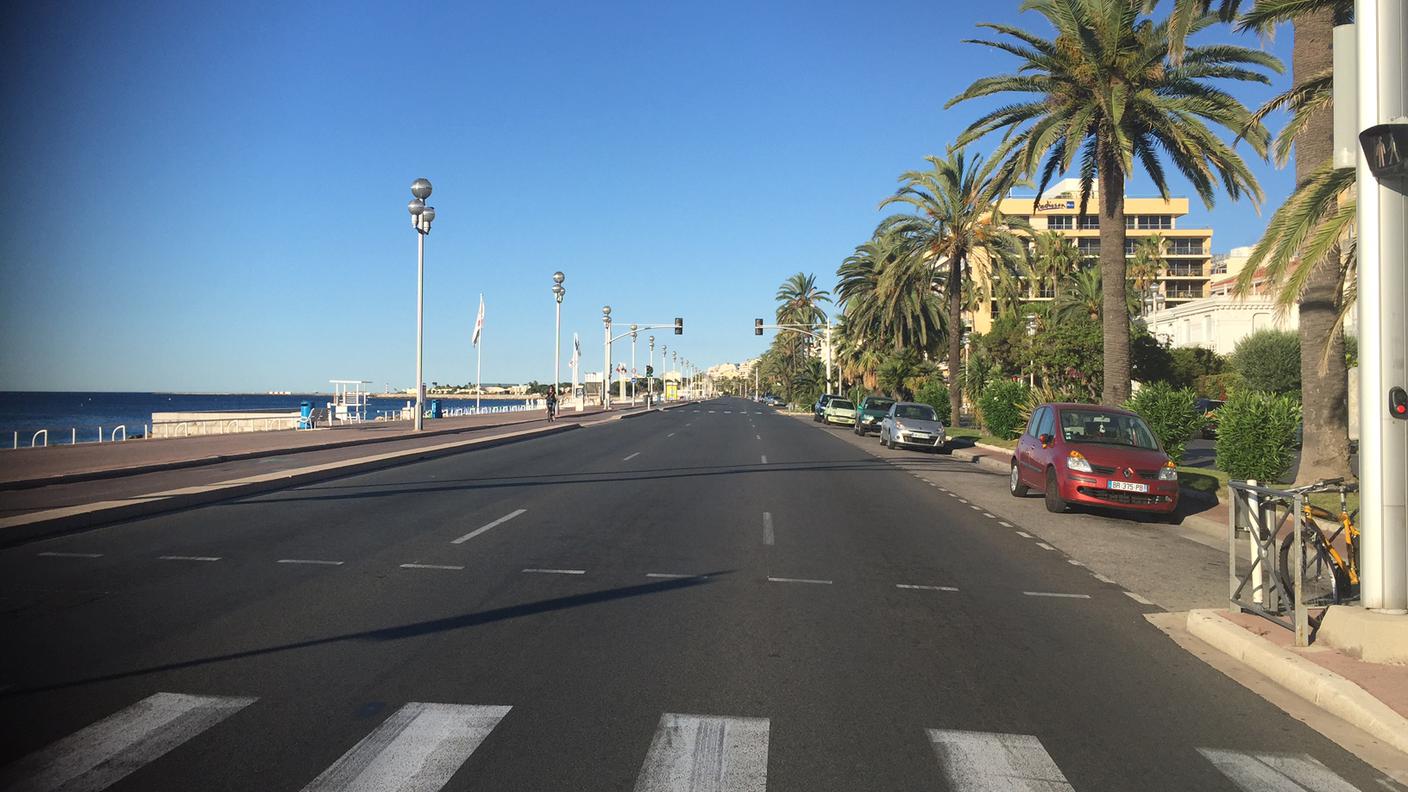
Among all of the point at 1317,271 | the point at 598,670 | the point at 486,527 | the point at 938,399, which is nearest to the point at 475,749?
the point at 598,670

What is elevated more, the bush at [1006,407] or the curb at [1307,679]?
the bush at [1006,407]

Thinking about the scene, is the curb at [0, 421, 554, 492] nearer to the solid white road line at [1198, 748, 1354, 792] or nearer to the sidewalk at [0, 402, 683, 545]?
the sidewalk at [0, 402, 683, 545]

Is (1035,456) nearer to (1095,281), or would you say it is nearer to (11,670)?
(11,670)

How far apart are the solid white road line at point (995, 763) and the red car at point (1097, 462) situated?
31.7ft

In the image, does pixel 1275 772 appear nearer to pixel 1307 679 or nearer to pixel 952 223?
pixel 1307 679

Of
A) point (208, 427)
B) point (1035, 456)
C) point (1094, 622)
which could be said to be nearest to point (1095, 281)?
point (1035, 456)

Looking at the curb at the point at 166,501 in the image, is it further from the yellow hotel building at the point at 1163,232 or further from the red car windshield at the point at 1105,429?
the yellow hotel building at the point at 1163,232

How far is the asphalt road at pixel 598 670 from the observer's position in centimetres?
434

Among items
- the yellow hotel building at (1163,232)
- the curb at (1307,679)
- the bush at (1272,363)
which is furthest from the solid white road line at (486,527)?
the yellow hotel building at (1163,232)

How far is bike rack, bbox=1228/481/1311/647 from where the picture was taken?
265 inches

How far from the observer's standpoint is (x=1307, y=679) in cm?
562

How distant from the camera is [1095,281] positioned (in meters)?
59.6

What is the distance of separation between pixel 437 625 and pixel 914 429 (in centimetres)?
2411

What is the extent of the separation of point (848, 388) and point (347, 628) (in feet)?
254
